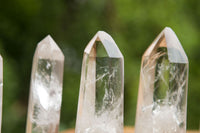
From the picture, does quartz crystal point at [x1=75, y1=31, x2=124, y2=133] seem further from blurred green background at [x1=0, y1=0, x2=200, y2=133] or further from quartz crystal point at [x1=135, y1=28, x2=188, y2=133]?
blurred green background at [x1=0, y1=0, x2=200, y2=133]

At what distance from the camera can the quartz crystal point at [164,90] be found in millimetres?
885

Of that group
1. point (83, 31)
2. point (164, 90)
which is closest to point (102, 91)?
point (164, 90)

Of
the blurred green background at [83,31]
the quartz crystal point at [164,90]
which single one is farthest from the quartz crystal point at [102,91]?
the blurred green background at [83,31]

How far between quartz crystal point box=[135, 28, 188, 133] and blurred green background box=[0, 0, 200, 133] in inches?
123

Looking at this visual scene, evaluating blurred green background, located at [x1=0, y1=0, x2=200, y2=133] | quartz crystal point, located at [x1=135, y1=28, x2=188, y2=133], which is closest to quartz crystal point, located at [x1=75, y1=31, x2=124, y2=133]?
quartz crystal point, located at [x1=135, y1=28, x2=188, y2=133]

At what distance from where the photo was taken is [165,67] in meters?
0.90

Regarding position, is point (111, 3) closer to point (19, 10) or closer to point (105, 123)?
point (19, 10)

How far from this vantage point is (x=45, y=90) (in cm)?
93

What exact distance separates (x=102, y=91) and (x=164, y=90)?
0.17m

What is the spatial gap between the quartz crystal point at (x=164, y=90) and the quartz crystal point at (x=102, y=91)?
75mm

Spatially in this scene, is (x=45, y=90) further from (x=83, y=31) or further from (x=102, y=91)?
(x=83, y=31)

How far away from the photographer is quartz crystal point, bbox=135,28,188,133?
885mm

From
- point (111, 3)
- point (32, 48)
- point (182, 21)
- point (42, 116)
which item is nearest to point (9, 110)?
point (32, 48)

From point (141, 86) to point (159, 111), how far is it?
88 mm
